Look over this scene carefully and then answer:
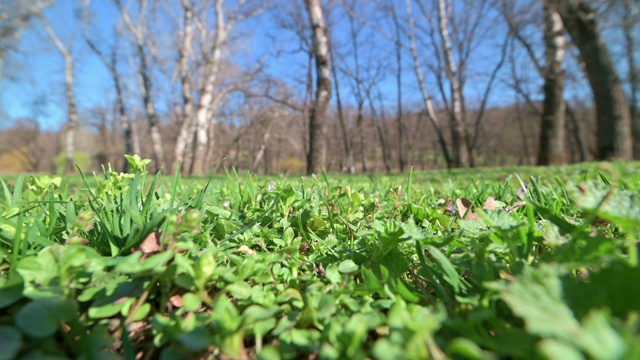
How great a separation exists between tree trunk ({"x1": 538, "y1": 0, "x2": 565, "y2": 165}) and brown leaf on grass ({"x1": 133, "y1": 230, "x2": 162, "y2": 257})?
11.5 m

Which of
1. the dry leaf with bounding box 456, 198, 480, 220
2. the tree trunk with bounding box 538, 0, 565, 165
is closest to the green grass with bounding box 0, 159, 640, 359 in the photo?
the dry leaf with bounding box 456, 198, 480, 220

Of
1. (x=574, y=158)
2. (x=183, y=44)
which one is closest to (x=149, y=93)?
(x=183, y=44)

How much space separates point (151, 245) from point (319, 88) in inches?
335

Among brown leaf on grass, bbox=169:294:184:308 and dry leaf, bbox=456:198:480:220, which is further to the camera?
dry leaf, bbox=456:198:480:220

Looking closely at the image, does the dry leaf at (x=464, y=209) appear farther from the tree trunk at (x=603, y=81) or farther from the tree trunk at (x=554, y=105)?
the tree trunk at (x=554, y=105)

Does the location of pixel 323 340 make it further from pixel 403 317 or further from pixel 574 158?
pixel 574 158

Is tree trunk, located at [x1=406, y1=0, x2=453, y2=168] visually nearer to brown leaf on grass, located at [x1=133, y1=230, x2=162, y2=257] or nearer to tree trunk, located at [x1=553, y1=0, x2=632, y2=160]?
tree trunk, located at [x1=553, y1=0, x2=632, y2=160]

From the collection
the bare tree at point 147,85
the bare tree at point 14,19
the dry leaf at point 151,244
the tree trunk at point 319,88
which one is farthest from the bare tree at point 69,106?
the dry leaf at point 151,244

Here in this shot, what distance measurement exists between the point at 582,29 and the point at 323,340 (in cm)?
1179

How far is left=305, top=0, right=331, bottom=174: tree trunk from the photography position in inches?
346

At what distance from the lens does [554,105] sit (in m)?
9.70

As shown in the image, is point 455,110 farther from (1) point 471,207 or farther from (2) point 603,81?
(1) point 471,207

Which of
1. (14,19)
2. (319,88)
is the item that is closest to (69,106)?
(14,19)

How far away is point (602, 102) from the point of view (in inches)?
339
